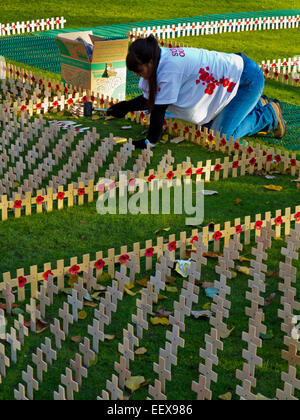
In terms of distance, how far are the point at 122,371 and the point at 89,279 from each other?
1300 millimetres

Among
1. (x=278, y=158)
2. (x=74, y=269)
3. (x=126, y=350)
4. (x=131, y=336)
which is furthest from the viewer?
(x=278, y=158)

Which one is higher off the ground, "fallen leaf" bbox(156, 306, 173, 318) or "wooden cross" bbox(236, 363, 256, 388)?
"wooden cross" bbox(236, 363, 256, 388)

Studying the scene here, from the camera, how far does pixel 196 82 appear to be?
32.1ft

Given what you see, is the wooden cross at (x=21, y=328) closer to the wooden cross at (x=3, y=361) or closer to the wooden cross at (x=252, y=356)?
the wooden cross at (x=3, y=361)

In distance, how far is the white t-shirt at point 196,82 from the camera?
9359mm

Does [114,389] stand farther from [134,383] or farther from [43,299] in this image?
[43,299]

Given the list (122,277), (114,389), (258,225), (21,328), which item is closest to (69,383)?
(114,389)

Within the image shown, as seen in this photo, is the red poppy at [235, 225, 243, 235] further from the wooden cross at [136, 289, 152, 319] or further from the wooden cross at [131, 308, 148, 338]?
the wooden cross at [131, 308, 148, 338]

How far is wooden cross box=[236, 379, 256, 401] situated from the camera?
4676 millimetres

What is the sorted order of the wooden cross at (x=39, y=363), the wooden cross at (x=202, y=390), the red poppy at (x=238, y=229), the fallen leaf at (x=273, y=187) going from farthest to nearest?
the fallen leaf at (x=273, y=187) → the red poppy at (x=238, y=229) → the wooden cross at (x=39, y=363) → the wooden cross at (x=202, y=390)

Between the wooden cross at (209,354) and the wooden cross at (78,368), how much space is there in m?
0.84

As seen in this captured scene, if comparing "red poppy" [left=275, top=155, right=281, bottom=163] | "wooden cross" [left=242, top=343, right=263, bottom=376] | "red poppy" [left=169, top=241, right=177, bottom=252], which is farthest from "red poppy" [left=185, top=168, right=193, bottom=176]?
"wooden cross" [left=242, top=343, right=263, bottom=376]

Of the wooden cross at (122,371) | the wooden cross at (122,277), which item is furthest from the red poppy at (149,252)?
the wooden cross at (122,371)

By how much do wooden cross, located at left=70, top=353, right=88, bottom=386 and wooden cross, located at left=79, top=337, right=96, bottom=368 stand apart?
155mm
